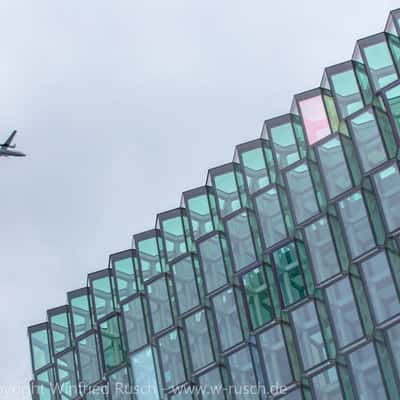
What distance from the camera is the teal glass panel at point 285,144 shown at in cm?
5384

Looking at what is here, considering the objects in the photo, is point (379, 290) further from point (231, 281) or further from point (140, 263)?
point (140, 263)

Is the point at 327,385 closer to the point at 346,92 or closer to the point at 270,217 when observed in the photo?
the point at 270,217

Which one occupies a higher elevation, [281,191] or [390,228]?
[281,191]

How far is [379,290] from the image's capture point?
150 feet

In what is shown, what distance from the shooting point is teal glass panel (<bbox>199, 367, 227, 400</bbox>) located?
A: 2158 inches

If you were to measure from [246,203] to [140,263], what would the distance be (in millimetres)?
10463

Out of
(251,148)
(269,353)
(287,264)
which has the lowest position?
(269,353)

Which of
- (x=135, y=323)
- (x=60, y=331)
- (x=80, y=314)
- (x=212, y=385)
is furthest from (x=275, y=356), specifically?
(x=60, y=331)

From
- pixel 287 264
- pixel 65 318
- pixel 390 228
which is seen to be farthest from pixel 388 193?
pixel 65 318

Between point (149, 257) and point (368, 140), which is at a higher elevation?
point (149, 257)

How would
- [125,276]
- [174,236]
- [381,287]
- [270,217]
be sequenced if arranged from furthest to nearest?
1. [125,276]
2. [174,236]
3. [270,217]
4. [381,287]

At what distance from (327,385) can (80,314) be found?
25.2 meters

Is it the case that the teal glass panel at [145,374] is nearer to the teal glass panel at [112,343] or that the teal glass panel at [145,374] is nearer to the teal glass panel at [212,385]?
the teal glass panel at [112,343]

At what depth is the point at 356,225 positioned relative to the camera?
47.9 m
